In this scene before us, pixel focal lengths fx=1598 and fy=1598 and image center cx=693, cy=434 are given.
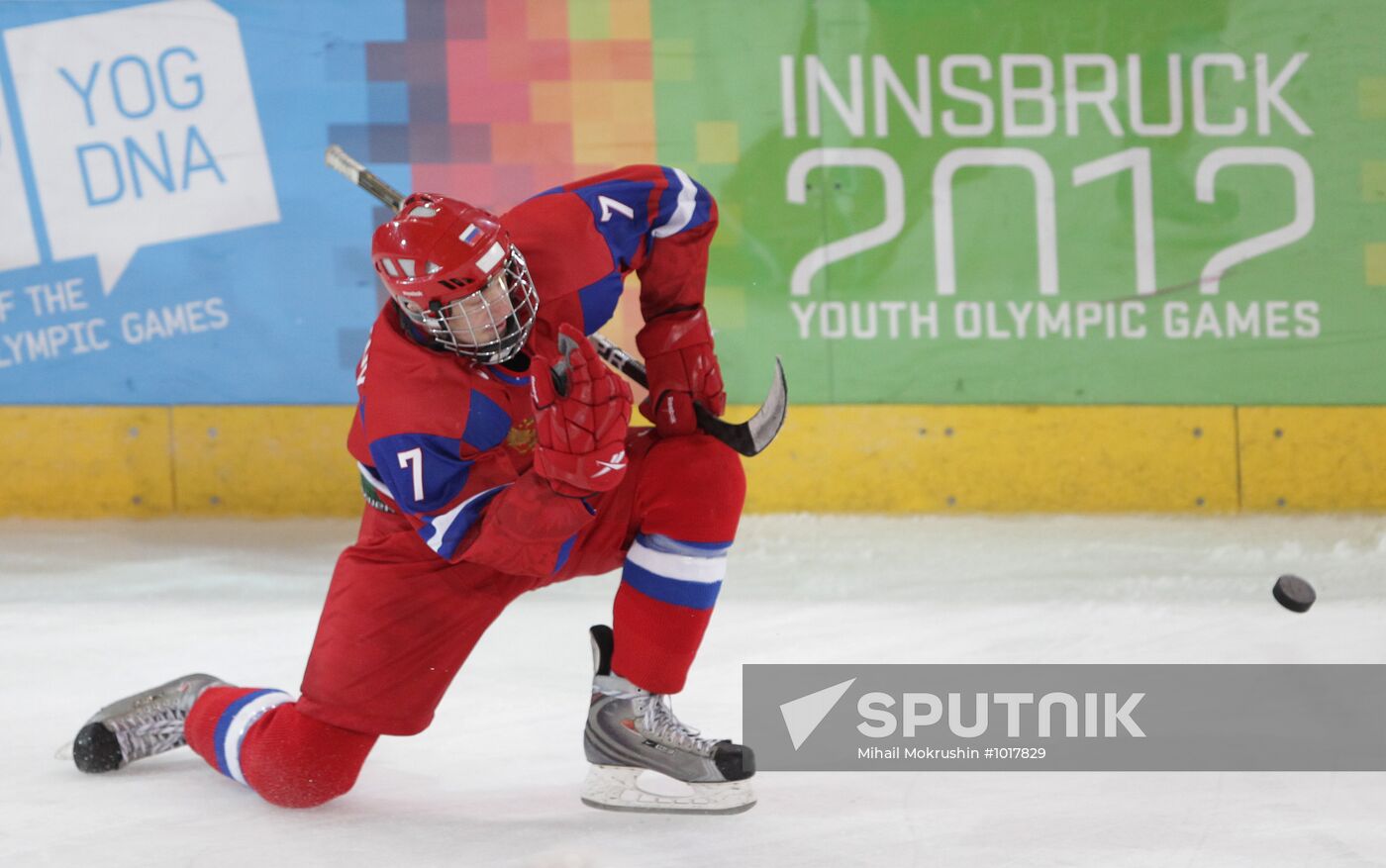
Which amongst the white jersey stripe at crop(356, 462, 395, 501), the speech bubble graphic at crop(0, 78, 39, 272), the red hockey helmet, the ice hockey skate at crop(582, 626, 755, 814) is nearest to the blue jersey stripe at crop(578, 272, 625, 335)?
the red hockey helmet

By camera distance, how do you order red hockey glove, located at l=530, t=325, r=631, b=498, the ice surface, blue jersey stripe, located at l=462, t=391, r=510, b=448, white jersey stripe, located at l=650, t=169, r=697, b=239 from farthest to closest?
→ white jersey stripe, located at l=650, t=169, r=697, b=239, blue jersey stripe, located at l=462, t=391, r=510, b=448, the ice surface, red hockey glove, located at l=530, t=325, r=631, b=498

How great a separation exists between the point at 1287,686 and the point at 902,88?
2.13 m

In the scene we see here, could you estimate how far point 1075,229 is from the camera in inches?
170

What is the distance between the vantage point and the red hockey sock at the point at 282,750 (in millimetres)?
2324

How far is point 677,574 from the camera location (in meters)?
2.31

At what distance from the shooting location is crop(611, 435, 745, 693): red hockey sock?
231 centimetres

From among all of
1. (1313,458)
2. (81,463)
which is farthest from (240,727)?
(1313,458)

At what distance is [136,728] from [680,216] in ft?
3.92

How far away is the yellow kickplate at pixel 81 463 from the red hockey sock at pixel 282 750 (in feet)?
6.94

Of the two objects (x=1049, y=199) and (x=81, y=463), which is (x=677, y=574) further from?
(x=81, y=463)

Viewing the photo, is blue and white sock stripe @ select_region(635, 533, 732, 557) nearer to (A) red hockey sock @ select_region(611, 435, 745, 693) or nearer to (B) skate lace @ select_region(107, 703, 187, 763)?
(A) red hockey sock @ select_region(611, 435, 745, 693)

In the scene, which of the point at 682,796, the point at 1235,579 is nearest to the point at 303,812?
the point at 682,796

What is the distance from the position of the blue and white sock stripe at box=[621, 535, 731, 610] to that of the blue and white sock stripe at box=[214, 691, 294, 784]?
23.9 inches

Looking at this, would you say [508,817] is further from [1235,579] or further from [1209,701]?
[1235,579]
